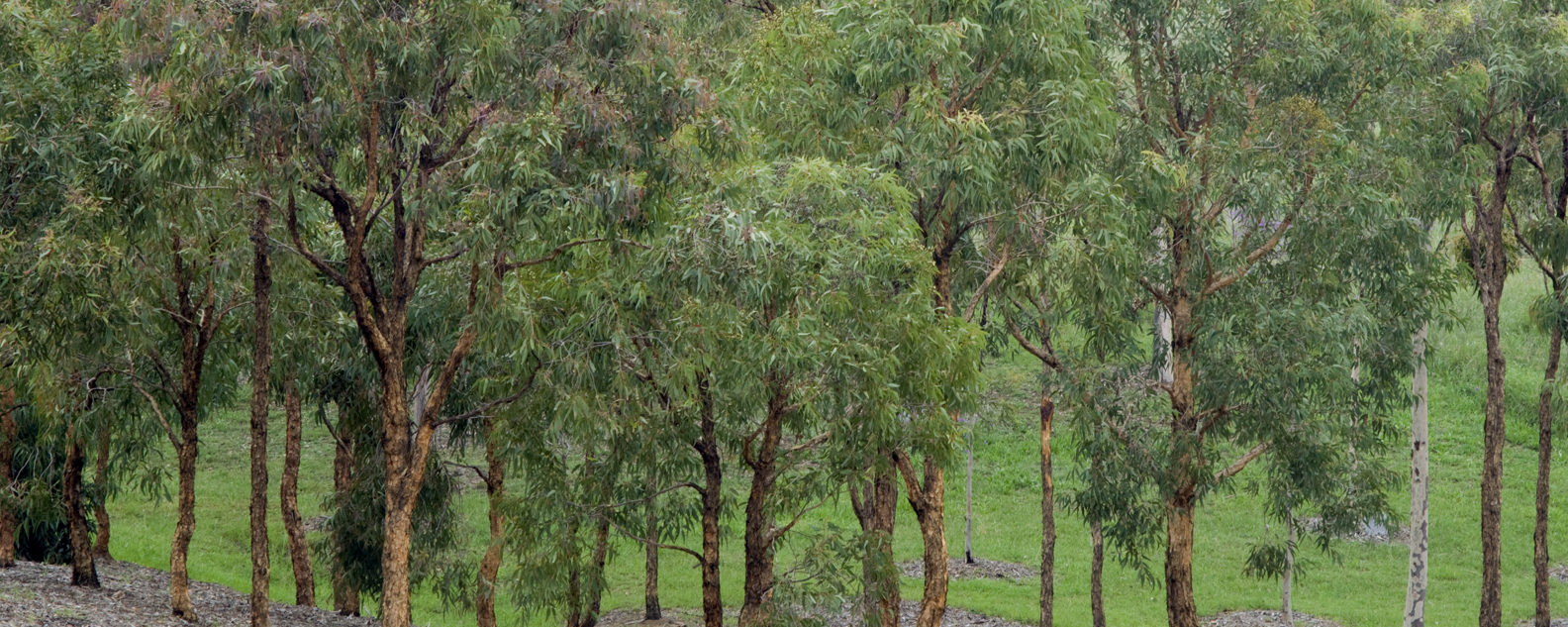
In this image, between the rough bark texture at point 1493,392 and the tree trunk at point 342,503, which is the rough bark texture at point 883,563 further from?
the rough bark texture at point 1493,392

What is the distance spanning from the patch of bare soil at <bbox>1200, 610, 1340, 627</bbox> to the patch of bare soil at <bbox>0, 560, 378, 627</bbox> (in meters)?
16.5

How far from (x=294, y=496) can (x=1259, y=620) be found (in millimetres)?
18623

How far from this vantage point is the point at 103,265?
1373 cm

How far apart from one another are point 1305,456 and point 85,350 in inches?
633

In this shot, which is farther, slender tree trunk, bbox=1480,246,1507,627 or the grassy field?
the grassy field

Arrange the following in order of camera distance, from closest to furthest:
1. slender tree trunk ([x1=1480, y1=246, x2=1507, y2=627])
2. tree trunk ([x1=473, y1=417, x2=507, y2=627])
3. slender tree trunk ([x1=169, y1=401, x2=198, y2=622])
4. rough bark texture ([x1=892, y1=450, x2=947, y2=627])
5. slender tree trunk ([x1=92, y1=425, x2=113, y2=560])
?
1. slender tree trunk ([x1=169, y1=401, x2=198, y2=622])
2. rough bark texture ([x1=892, y1=450, x2=947, y2=627])
3. tree trunk ([x1=473, y1=417, x2=507, y2=627])
4. slender tree trunk ([x1=92, y1=425, x2=113, y2=560])
5. slender tree trunk ([x1=1480, y1=246, x2=1507, y2=627])

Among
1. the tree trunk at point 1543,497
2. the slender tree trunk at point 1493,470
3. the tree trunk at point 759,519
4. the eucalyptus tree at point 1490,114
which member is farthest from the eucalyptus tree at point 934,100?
the tree trunk at point 1543,497

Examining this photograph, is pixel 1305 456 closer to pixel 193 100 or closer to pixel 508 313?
pixel 508 313

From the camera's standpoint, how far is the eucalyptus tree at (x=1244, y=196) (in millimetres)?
18578

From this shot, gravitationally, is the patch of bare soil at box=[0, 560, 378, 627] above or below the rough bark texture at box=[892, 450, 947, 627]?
below

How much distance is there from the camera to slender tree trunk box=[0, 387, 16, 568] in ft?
61.3

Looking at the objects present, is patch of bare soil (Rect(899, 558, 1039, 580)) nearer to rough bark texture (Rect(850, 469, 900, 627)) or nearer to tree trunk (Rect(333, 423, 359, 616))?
rough bark texture (Rect(850, 469, 900, 627))

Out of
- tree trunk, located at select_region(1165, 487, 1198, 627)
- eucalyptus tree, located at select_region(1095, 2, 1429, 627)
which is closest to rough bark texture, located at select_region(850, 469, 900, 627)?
eucalyptus tree, located at select_region(1095, 2, 1429, 627)

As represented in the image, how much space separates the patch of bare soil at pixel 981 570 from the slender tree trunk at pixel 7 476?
16899mm
